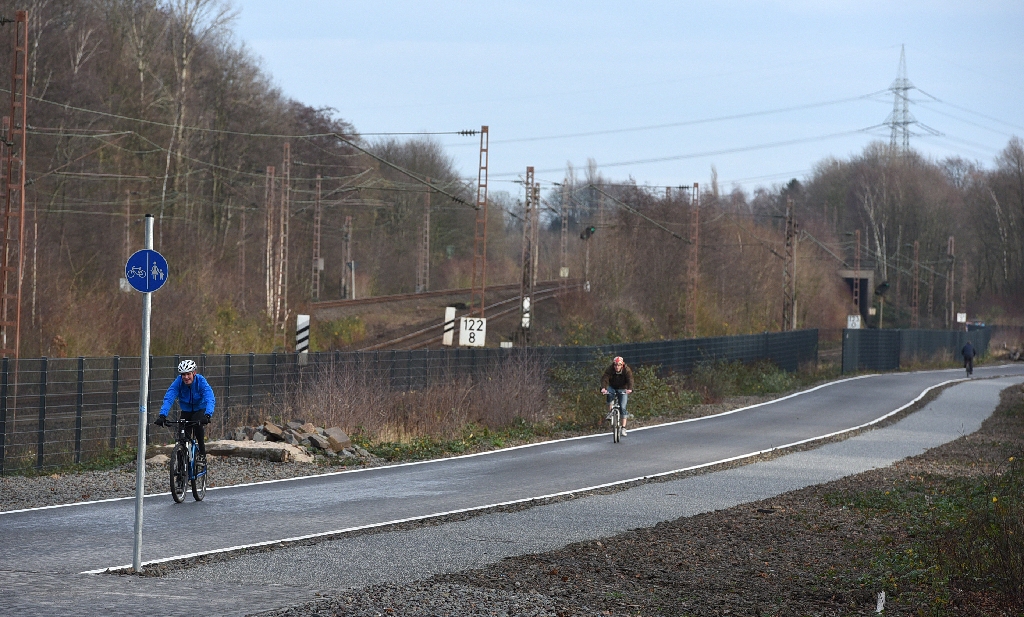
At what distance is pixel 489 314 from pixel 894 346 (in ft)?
80.5

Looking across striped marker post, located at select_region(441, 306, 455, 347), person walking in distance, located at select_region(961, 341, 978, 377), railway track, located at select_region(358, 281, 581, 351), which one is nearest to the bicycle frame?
railway track, located at select_region(358, 281, 581, 351)

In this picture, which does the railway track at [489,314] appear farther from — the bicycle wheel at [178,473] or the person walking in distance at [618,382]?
the bicycle wheel at [178,473]

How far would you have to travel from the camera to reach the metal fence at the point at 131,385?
63.5 feet

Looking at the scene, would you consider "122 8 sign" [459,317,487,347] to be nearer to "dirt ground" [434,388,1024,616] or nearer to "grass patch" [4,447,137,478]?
"grass patch" [4,447,137,478]

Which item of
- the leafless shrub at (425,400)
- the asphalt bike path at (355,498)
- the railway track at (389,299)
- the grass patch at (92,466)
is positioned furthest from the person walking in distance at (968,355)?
the grass patch at (92,466)

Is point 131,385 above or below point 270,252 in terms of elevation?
below

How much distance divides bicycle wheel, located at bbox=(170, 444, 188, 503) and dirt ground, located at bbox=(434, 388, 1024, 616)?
567 cm

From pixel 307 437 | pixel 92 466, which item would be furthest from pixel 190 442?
pixel 307 437

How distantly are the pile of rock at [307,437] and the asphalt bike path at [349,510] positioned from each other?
6.10ft

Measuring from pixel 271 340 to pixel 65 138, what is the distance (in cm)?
1096

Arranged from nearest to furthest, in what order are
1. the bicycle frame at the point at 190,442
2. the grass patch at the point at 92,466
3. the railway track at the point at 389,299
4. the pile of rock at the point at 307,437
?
1. the bicycle frame at the point at 190,442
2. the grass patch at the point at 92,466
3. the pile of rock at the point at 307,437
4. the railway track at the point at 389,299

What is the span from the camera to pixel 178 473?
14.9 meters

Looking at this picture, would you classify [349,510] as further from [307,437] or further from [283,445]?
[307,437]

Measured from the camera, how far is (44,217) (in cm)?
4228
